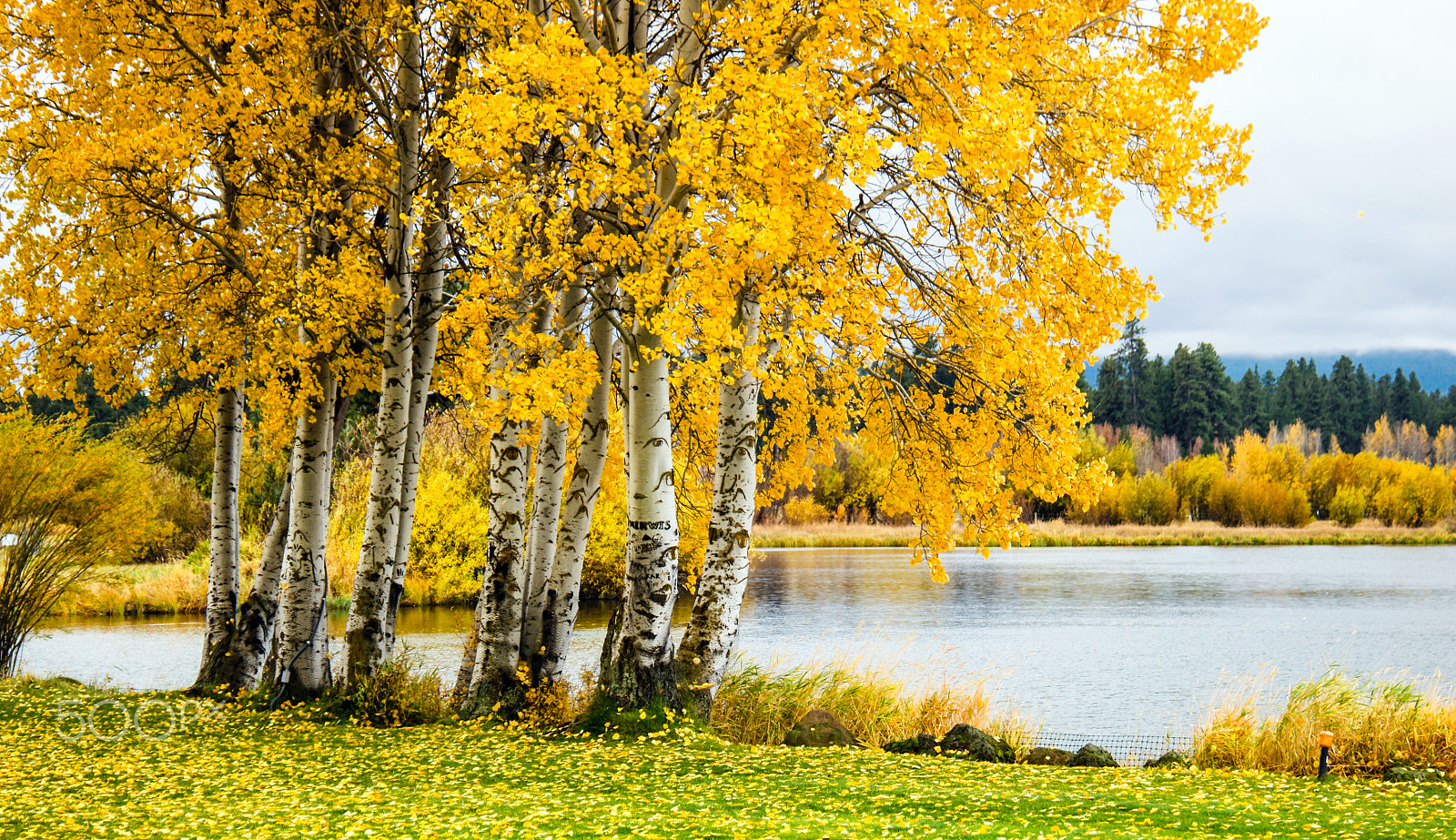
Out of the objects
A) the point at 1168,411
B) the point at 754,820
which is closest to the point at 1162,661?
the point at 754,820

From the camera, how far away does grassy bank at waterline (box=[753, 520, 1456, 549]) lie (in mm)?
45750

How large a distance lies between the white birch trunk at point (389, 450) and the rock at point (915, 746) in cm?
516

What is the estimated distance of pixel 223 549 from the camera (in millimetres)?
11242

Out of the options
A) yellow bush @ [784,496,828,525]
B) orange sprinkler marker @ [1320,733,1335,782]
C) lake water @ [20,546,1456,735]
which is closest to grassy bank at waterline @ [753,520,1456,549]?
yellow bush @ [784,496,828,525]

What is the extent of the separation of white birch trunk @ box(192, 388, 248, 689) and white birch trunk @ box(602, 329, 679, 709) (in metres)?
5.41

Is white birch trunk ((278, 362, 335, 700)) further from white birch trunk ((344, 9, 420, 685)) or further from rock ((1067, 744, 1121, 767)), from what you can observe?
rock ((1067, 744, 1121, 767))

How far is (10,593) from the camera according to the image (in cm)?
1284

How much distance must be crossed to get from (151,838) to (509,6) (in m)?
6.56

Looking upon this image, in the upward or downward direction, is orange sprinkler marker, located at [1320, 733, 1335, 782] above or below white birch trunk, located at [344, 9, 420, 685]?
below

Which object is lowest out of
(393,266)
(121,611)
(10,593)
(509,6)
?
(121,611)

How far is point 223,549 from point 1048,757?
30.7ft

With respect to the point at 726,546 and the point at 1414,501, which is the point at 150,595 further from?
the point at 1414,501

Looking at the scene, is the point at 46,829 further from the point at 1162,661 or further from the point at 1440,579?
the point at 1440,579

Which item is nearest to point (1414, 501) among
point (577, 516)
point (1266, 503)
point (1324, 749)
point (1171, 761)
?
point (1266, 503)
